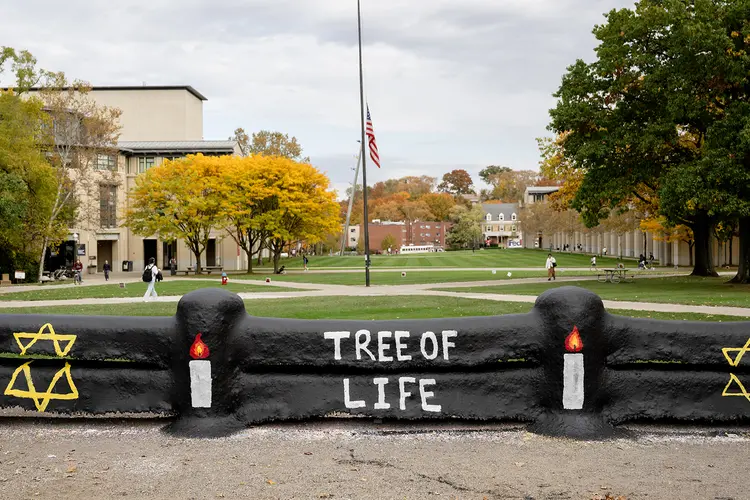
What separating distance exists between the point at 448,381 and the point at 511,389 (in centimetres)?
59

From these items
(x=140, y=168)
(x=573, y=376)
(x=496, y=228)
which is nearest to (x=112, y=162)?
(x=140, y=168)

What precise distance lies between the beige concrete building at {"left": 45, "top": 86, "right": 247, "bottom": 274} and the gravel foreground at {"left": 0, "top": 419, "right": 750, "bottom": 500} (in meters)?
42.9

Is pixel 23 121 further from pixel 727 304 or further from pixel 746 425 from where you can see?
pixel 746 425

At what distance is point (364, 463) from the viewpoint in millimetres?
5719

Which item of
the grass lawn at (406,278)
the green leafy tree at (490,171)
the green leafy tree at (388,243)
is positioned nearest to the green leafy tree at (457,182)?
the green leafy tree at (490,171)

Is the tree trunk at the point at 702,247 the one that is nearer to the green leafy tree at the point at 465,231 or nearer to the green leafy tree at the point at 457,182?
the green leafy tree at the point at 465,231

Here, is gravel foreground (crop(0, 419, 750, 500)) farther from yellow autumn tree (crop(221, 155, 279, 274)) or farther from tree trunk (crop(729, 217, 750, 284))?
yellow autumn tree (crop(221, 155, 279, 274))

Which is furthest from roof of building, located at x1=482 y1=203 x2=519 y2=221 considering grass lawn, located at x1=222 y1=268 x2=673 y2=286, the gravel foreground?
the gravel foreground

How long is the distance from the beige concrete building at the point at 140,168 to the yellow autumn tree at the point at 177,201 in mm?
2956

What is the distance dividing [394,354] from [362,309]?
1257 cm

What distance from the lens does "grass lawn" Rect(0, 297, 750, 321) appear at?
17.0 m

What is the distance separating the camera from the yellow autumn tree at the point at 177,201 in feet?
150

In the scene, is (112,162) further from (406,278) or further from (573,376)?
(573,376)

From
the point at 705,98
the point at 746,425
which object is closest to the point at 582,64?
the point at 705,98
